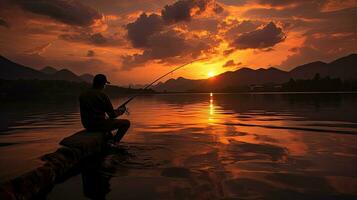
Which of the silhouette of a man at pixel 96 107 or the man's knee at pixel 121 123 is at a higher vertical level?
the silhouette of a man at pixel 96 107

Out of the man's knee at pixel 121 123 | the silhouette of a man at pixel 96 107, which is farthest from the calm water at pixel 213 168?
the silhouette of a man at pixel 96 107

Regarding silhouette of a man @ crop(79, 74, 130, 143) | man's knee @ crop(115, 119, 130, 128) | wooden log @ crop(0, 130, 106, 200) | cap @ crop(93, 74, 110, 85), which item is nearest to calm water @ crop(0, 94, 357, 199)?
wooden log @ crop(0, 130, 106, 200)

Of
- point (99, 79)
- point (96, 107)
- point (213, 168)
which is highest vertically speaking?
point (99, 79)

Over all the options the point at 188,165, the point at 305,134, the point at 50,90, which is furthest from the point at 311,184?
the point at 50,90

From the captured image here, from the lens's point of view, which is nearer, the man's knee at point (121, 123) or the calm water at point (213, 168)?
the calm water at point (213, 168)

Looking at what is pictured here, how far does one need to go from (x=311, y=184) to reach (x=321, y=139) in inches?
272

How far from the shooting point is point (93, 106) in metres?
10.2

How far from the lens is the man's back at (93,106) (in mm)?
10148

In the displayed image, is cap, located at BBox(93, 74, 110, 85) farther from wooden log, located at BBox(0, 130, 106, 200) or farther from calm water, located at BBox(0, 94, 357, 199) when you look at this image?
calm water, located at BBox(0, 94, 357, 199)

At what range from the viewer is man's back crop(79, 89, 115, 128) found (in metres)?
10.1

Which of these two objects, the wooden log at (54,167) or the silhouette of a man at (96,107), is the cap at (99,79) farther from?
the wooden log at (54,167)

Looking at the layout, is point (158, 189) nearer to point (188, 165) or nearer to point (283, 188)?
point (188, 165)

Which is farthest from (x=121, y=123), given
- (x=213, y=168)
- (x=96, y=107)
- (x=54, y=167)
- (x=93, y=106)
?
(x=213, y=168)

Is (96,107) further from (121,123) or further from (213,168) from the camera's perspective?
(213,168)
